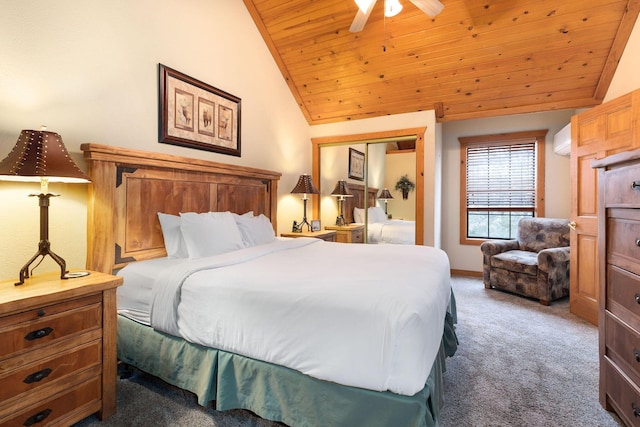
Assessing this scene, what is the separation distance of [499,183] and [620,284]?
3811mm

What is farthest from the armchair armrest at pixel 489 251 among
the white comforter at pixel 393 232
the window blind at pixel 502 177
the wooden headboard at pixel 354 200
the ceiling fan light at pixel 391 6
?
the ceiling fan light at pixel 391 6

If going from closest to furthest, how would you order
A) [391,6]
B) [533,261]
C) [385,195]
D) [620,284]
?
[620,284]
[391,6]
[533,261]
[385,195]

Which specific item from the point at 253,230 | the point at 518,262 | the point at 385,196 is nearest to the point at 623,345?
the point at 518,262

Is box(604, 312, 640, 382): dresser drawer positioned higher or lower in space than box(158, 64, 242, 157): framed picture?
lower

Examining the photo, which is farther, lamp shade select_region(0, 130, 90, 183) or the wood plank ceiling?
the wood plank ceiling

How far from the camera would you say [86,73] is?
2127mm

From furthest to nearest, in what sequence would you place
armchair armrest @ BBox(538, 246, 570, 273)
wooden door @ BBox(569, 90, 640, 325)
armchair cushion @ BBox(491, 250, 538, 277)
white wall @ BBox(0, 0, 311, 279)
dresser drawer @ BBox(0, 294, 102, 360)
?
armchair cushion @ BBox(491, 250, 538, 277), armchair armrest @ BBox(538, 246, 570, 273), wooden door @ BBox(569, 90, 640, 325), white wall @ BBox(0, 0, 311, 279), dresser drawer @ BBox(0, 294, 102, 360)

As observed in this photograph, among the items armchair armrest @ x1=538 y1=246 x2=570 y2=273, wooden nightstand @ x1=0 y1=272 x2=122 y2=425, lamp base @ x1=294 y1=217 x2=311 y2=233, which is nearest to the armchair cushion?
armchair armrest @ x1=538 y1=246 x2=570 y2=273

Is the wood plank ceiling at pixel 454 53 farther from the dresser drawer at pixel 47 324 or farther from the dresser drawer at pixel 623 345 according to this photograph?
the dresser drawer at pixel 47 324

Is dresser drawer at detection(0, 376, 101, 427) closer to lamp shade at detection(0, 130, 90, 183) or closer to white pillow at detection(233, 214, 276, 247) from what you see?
lamp shade at detection(0, 130, 90, 183)

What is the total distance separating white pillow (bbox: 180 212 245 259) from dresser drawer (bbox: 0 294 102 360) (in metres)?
0.77

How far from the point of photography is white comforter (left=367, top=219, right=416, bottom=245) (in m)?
4.15

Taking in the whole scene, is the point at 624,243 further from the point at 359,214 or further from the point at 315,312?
the point at 359,214

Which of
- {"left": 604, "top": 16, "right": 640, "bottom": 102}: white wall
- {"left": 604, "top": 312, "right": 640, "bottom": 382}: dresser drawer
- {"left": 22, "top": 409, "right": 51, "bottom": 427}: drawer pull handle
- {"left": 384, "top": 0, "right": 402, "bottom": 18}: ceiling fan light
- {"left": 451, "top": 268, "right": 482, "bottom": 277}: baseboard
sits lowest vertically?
{"left": 451, "top": 268, "right": 482, "bottom": 277}: baseboard
